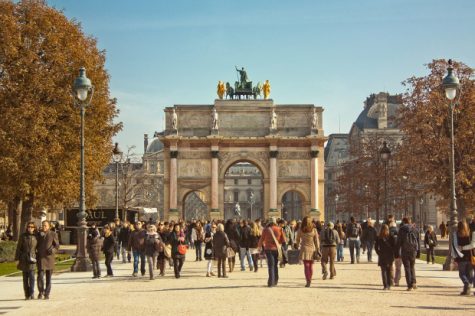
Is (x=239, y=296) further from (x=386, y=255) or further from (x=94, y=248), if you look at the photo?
(x=94, y=248)

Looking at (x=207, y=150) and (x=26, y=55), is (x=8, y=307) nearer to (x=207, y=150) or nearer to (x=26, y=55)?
(x=26, y=55)

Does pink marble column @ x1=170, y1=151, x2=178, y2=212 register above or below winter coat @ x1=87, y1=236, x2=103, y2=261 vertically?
above

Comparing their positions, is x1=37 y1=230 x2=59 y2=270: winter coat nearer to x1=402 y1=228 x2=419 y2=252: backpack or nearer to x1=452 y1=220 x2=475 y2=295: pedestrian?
x1=402 y1=228 x2=419 y2=252: backpack

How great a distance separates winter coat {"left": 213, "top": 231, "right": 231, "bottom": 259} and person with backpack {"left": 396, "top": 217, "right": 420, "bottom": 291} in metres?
6.23

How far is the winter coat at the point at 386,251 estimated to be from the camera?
21422 millimetres

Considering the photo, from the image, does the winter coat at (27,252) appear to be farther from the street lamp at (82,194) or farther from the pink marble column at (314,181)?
the pink marble column at (314,181)

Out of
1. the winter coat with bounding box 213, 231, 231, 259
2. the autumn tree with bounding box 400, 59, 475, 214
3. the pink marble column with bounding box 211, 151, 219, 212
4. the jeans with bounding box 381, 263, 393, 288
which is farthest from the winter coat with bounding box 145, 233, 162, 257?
the pink marble column with bounding box 211, 151, 219, 212

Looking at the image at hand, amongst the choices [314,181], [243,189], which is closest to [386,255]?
[314,181]

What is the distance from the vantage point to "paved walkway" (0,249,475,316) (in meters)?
16.7

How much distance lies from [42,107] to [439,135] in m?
22.2

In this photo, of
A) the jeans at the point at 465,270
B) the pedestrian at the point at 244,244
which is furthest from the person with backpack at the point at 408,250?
the pedestrian at the point at 244,244

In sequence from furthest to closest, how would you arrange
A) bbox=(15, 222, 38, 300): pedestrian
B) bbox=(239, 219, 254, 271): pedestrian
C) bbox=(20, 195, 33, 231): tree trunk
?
bbox=(20, 195, 33, 231): tree trunk, bbox=(239, 219, 254, 271): pedestrian, bbox=(15, 222, 38, 300): pedestrian

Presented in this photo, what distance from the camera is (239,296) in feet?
63.6

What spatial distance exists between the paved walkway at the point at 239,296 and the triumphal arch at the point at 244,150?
145 feet
